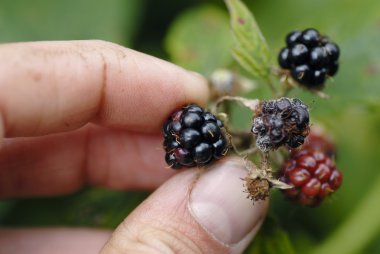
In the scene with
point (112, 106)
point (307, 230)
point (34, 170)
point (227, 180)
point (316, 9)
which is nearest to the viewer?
point (227, 180)

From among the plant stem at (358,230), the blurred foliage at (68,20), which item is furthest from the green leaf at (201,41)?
the plant stem at (358,230)

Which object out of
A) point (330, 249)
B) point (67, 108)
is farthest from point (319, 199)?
point (67, 108)

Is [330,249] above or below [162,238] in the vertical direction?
below

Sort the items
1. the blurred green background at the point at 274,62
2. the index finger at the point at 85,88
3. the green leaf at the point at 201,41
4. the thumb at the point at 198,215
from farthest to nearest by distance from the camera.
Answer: the green leaf at the point at 201,41, the blurred green background at the point at 274,62, the thumb at the point at 198,215, the index finger at the point at 85,88

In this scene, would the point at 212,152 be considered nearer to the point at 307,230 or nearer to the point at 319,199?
the point at 319,199

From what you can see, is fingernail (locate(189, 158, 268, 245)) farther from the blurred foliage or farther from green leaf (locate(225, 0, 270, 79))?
the blurred foliage

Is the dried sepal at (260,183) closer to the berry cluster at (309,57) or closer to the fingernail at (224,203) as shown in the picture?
the fingernail at (224,203)
